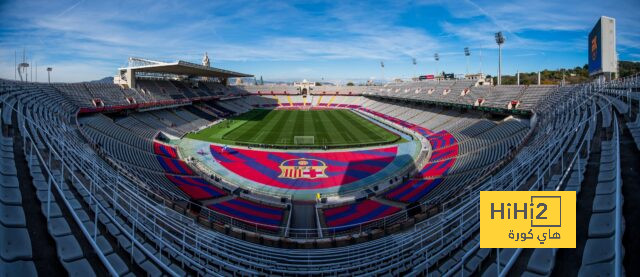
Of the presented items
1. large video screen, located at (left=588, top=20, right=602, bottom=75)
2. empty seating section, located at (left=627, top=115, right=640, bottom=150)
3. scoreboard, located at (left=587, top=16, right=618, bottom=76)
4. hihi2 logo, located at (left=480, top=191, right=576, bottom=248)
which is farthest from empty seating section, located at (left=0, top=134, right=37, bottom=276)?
large video screen, located at (left=588, top=20, right=602, bottom=75)

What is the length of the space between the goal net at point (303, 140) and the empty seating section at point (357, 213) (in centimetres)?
1711

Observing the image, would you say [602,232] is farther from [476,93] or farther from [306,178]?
[476,93]

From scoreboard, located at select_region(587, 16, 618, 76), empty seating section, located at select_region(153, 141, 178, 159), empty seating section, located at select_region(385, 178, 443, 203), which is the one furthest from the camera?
empty seating section, located at select_region(153, 141, 178, 159)

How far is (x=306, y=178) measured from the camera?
22984 millimetres

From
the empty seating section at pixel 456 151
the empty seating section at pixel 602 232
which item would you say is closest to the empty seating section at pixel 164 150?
the empty seating section at pixel 456 151

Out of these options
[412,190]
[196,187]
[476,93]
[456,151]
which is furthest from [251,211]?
[476,93]

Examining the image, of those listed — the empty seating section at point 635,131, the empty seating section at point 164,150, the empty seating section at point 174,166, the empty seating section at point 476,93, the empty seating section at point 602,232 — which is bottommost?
the empty seating section at point 174,166

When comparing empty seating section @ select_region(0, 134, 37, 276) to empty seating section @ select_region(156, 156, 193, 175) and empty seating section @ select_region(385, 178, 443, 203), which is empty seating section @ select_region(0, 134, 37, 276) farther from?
empty seating section @ select_region(156, 156, 193, 175)

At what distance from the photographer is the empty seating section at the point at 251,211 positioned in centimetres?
1602

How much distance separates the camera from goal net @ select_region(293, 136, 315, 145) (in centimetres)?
3494

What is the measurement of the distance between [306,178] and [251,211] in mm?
6682

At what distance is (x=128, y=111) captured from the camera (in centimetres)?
3838

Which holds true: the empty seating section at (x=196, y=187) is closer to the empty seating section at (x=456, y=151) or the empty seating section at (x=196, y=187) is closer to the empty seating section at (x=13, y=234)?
the empty seating section at (x=456, y=151)

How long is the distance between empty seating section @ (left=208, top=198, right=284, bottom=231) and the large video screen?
23.0 m
